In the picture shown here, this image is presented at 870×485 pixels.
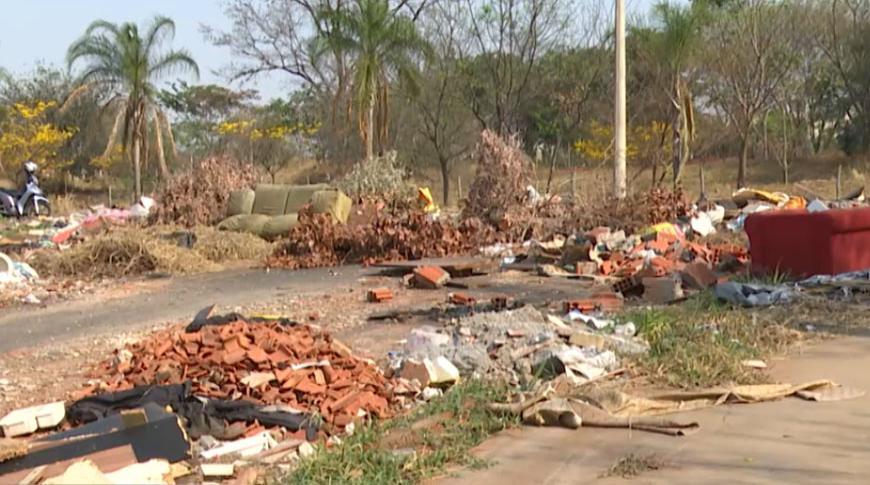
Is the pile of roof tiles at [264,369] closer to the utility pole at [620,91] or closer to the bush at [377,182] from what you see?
the utility pole at [620,91]

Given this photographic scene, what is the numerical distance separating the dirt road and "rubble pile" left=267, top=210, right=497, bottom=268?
2.05 ft

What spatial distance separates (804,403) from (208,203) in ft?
53.1

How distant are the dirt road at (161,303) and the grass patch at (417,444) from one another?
4.68 m

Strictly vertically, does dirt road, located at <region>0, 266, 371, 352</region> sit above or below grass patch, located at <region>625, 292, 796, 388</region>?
below

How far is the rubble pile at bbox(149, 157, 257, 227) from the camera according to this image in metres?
19.7

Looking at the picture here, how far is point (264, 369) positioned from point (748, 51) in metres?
29.2

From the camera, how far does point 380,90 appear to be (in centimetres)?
2330

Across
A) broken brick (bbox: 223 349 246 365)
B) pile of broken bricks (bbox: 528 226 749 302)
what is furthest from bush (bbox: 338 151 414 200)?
broken brick (bbox: 223 349 246 365)

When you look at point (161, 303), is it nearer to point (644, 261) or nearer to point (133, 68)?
point (644, 261)

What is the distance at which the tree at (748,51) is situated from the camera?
31.3 metres

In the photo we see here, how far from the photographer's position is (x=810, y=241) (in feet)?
33.1

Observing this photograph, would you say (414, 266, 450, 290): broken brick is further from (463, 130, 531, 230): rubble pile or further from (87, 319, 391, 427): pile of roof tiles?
(463, 130, 531, 230): rubble pile

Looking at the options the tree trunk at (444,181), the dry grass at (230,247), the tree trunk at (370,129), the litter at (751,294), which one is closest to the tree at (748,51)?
the tree trunk at (444,181)

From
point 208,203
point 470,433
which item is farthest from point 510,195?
point 470,433
